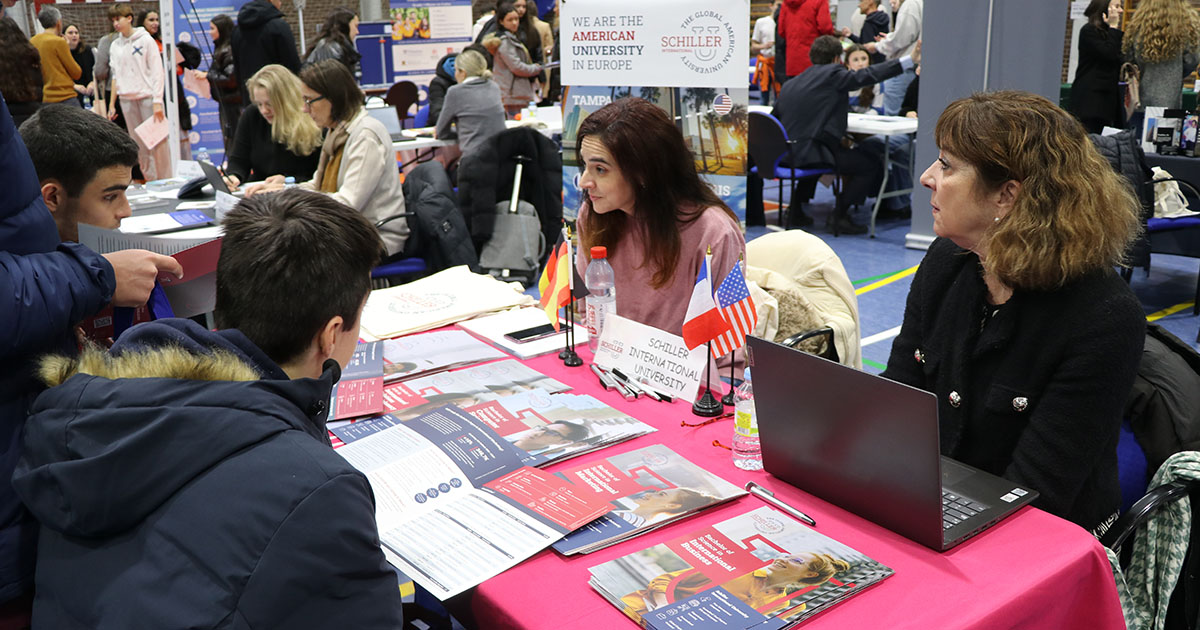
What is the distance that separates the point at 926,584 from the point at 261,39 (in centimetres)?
763

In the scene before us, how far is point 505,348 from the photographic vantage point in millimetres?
2568

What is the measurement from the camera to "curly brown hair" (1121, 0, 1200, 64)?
6969mm

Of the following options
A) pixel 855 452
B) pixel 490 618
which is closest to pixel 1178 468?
pixel 855 452

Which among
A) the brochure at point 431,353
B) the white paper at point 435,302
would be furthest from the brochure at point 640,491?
the white paper at point 435,302

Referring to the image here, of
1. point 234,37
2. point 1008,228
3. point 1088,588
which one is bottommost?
point 1088,588

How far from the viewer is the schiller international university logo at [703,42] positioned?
3.79 meters

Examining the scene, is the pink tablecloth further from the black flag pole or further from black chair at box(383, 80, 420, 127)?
black chair at box(383, 80, 420, 127)

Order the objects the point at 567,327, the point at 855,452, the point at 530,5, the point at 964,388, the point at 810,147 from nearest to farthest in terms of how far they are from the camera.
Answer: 1. the point at 855,452
2. the point at 964,388
3. the point at 567,327
4. the point at 810,147
5. the point at 530,5

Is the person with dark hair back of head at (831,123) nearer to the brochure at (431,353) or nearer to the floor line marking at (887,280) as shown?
the floor line marking at (887,280)

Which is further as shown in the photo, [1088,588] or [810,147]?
[810,147]

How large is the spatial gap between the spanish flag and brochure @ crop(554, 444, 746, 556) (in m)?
0.73

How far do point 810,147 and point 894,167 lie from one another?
136 centimetres

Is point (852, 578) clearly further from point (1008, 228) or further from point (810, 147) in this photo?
point (810, 147)

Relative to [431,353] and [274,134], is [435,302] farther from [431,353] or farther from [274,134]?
[274,134]
